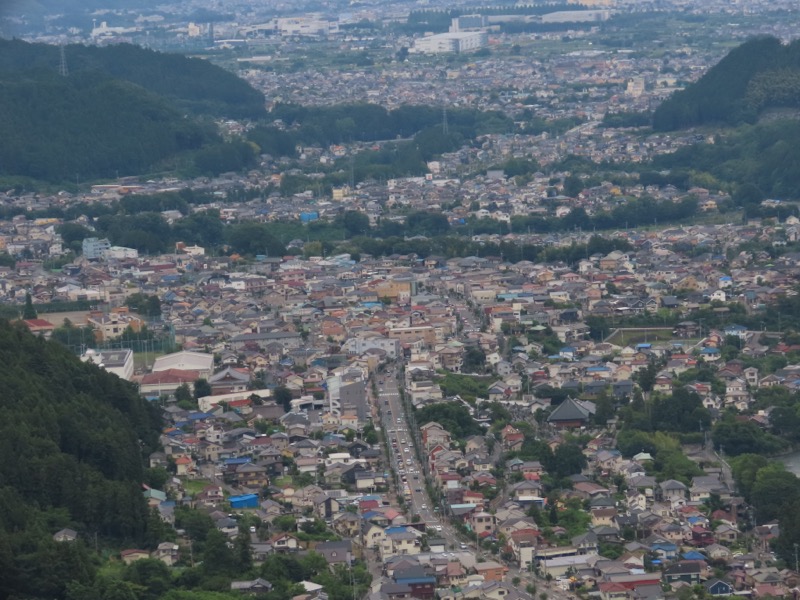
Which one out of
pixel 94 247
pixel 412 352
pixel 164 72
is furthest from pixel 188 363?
pixel 164 72

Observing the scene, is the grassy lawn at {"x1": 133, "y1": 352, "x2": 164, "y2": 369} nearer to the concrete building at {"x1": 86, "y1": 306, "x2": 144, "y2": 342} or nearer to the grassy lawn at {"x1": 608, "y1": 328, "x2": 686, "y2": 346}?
the concrete building at {"x1": 86, "y1": 306, "x2": 144, "y2": 342}

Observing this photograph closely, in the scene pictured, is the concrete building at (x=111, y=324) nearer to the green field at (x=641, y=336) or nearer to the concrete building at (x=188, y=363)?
the concrete building at (x=188, y=363)

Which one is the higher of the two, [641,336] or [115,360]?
[115,360]

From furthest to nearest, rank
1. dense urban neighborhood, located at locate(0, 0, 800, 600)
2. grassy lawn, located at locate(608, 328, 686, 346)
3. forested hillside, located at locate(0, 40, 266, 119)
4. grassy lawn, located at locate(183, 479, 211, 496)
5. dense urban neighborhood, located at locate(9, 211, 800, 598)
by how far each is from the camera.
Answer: forested hillside, located at locate(0, 40, 266, 119) < grassy lawn, located at locate(608, 328, 686, 346) < grassy lawn, located at locate(183, 479, 211, 496) < dense urban neighborhood, located at locate(9, 211, 800, 598) < dense urban neighborhood, located at locate(0, 0, 800, 600)

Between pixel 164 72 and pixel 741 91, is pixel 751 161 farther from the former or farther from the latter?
pixel 164 72

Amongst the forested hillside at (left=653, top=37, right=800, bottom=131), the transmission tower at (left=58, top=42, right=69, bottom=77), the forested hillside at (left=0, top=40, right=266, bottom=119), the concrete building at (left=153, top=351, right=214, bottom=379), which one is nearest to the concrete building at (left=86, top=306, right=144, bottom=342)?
the concrete building at (left=153, top=351, right=214, bottom=379)
